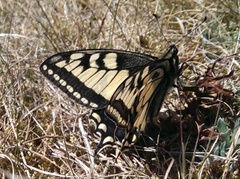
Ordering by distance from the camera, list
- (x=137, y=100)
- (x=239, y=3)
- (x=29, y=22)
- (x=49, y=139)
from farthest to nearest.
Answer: (x=29, y=22)
(x=239, y=3)
(x=49, y=139)
(x=137, y=100)

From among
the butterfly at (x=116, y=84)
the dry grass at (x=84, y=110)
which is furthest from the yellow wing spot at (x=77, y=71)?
the dry grass at (x=84, y=110)

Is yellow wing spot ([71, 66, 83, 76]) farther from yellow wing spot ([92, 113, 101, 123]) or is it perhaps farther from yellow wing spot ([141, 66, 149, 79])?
yellow wing spot ([141, 66, 149, 79])

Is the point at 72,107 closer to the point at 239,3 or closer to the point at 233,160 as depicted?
the point at 233,160

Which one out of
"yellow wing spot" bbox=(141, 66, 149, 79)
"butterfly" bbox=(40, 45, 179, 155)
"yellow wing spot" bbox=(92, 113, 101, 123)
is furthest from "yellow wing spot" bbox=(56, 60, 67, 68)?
"yellow wing spot" bbox=(141, 66, 149, 79)

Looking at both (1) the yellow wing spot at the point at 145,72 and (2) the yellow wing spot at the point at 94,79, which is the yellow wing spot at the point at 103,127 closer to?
(2) the yellow wing spot at the point at 94,79

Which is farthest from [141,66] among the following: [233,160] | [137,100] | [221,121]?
[233,160]

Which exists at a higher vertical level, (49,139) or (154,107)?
(154,107)

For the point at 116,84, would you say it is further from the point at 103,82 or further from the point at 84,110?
the point at 84,110

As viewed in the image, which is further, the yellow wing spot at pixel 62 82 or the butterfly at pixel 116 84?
the yellow wing spot at pixel 62 82
